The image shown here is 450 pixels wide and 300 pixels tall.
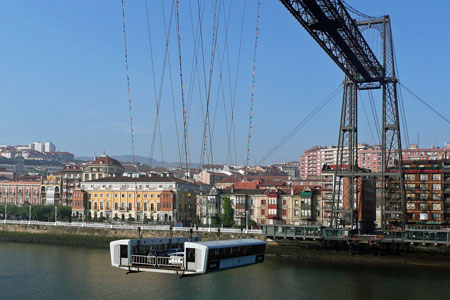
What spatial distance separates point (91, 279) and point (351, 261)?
76.3 feet

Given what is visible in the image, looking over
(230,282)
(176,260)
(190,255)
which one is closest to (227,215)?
(230,282)

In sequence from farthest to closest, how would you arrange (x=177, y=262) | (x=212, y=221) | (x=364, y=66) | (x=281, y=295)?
(x=212, y=221) → (x=364, y=66) → (x=281, y=295) → (x=177, y=262)

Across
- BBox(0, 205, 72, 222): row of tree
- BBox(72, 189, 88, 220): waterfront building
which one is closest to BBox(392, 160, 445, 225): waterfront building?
BBox(72, 189, 88, 220): waterfront building

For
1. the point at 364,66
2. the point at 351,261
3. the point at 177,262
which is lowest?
the point at 351,261

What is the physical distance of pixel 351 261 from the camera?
172 feet

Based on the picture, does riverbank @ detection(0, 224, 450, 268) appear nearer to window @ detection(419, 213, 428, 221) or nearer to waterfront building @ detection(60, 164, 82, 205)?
window @ detection(419, 213, 428, 221)

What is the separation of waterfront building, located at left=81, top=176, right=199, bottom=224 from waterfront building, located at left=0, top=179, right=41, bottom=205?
880 inches

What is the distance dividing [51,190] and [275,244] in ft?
189

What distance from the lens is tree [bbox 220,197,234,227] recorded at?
75537 millimetres

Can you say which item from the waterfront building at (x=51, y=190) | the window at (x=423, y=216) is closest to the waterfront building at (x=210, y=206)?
the window at (x=423, y=216)

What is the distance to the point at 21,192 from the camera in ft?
355

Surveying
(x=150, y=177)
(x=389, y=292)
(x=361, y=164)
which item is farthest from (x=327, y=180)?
(x=361, y=164)

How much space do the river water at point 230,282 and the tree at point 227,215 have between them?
24.5 metres

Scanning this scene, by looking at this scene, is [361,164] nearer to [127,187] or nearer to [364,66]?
[127,187]
